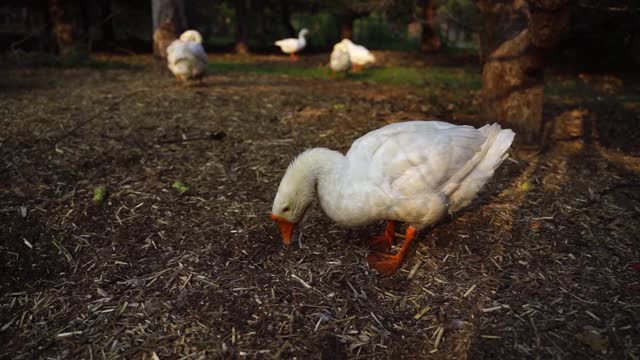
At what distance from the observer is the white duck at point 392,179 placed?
2.88m

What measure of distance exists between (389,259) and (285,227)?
745 millimetres

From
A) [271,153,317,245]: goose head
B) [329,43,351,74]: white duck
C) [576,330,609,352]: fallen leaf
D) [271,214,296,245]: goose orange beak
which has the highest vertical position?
[329,43,351,74]: white duck

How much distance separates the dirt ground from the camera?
2.48 m

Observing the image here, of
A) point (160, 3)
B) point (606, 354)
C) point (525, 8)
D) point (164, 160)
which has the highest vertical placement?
point (160, 3)

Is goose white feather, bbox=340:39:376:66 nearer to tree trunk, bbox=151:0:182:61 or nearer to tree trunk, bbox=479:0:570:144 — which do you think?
A: tree trunk, bbox=151:0:182:61

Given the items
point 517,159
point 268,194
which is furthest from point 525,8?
point 268,194

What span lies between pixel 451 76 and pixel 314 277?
10.3 m

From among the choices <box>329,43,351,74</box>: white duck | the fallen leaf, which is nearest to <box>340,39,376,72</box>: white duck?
<box>329,43,351,74</box>: white duck

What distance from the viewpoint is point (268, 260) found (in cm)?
312

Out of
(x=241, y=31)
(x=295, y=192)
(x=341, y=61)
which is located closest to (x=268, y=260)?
(x=295, y=192)

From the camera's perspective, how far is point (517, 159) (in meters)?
4.81

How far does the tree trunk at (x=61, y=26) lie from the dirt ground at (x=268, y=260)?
10.2 meters

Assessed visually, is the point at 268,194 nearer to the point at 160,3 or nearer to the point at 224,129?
the point at 224,129

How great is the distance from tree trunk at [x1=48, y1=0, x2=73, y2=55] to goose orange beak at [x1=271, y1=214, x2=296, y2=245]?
13.5 metres
